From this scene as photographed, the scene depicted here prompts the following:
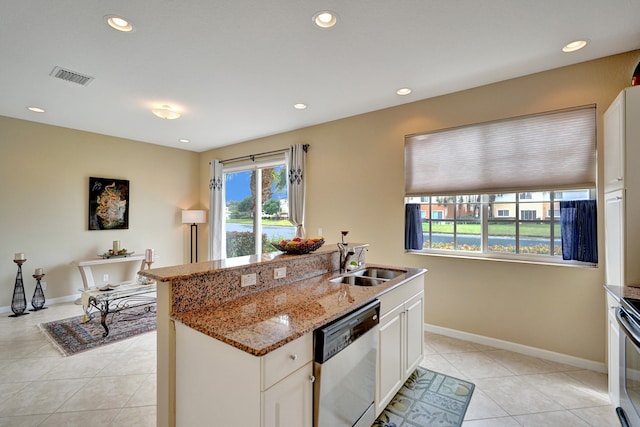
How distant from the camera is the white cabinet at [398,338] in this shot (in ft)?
6.28

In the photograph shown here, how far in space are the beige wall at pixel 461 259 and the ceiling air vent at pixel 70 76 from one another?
2.73m

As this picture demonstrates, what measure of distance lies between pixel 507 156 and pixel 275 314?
2896 mm

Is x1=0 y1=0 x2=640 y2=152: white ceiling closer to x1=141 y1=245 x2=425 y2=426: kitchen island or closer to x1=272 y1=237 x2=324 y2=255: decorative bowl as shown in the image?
x1=272 y1=237 x2=324 y2=255: decorative bowl

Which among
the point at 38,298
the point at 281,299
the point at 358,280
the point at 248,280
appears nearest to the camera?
the point at 281,299

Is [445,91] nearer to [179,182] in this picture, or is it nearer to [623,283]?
[623,283]

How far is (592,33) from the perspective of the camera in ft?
7.24

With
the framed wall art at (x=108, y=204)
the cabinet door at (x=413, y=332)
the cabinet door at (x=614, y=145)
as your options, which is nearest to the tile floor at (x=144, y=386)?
the cabinet door at (x=413, y=332)

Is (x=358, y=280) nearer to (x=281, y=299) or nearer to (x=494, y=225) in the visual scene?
(x=281, y=299)

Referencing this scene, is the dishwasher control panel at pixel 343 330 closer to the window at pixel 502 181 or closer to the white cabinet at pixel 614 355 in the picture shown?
the white cabinet at pixel 614 355

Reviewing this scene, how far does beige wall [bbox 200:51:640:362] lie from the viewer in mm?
2639

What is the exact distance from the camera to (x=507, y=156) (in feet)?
9.91

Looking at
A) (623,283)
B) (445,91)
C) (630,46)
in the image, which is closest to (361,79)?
(445,91)

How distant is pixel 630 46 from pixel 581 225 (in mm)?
1531

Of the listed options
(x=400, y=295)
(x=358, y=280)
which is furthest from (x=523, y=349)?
(x=358, y=280)
